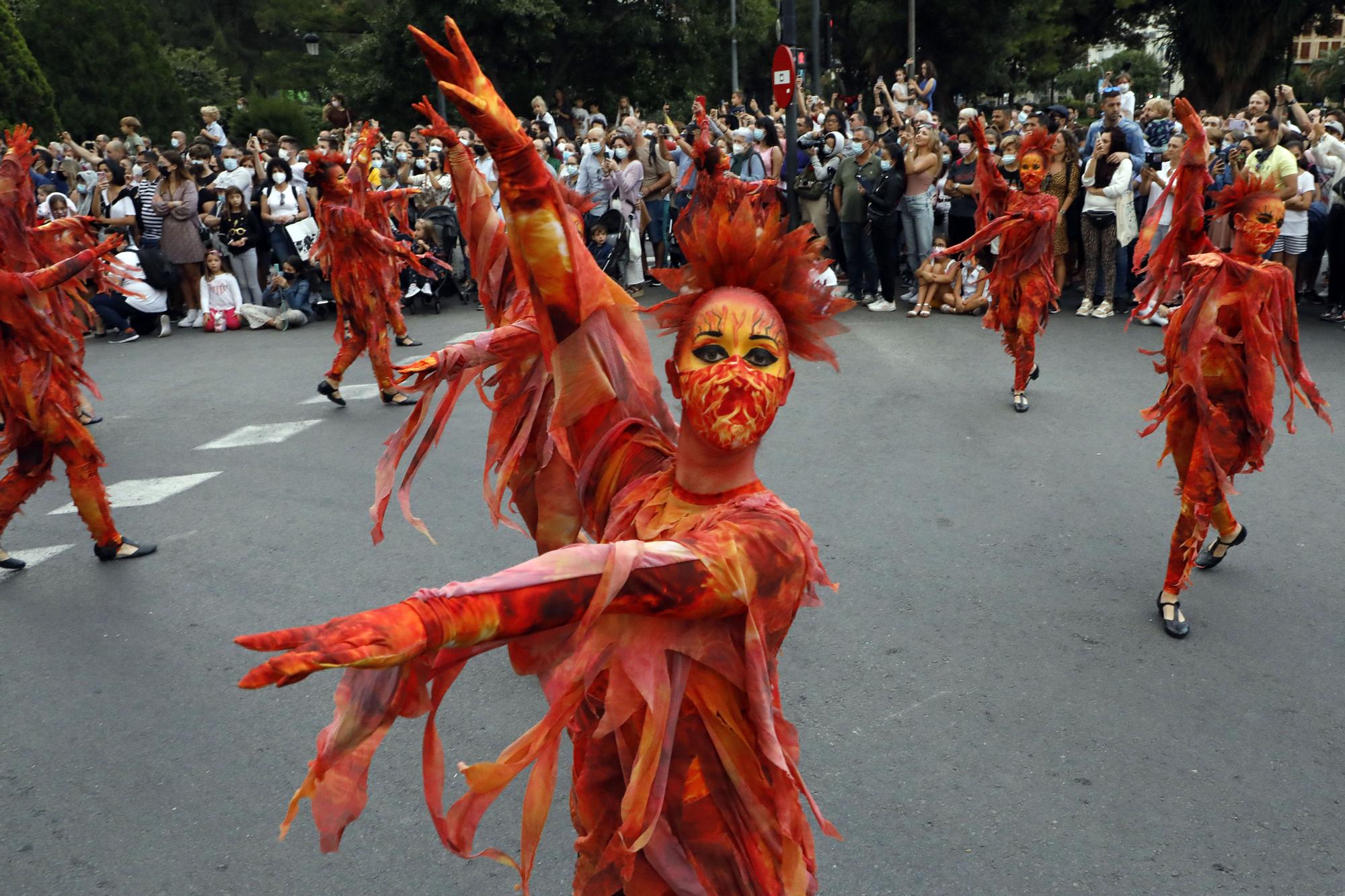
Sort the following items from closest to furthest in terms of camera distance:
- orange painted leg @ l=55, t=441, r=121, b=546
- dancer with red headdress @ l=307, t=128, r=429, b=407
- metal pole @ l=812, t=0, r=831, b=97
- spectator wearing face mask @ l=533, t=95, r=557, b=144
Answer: orange painted leg @ l=55, t=441, r=121, b=546 < dancer with red headdress @ l=307, t=128, r=429, b=407 < metal pole @ l=812, t=0, r=831, b=97 < spectator wearing face mask @ l=533, t=95, r=557, b=144

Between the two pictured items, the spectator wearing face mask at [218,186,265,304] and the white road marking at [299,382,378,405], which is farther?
the spectator wearing face mask at [218,186,265,304]

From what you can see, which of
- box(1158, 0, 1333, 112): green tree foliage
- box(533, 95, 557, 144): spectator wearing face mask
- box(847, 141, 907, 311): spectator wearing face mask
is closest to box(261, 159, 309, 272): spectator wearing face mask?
box(533, 95, 557, 144): spectator wearing face mask

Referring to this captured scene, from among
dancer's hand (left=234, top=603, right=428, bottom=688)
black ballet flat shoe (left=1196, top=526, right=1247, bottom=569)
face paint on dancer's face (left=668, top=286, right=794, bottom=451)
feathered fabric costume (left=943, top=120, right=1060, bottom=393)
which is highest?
face paint on dancer's face (left=668, top=286, right=794, bottom=451)

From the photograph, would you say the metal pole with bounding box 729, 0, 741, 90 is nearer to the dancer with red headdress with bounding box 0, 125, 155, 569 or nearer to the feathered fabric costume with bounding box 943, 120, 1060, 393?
the feathered fabric costume with bounding box 943, 120, 1060, 393

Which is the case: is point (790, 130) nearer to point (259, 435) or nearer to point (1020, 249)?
point (1020, 249)

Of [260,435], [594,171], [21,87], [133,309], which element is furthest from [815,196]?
[21,87]

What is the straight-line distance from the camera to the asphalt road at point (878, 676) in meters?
3.58

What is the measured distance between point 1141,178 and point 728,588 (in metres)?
10.7

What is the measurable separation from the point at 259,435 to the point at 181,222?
630 centimetres

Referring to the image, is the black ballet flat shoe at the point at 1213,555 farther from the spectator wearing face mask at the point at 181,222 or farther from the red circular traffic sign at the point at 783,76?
the spectator wearing face mask at the point at 181,222

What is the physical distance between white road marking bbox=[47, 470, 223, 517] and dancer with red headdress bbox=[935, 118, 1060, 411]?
5447mm

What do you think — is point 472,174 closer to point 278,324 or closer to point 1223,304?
point 1223,304

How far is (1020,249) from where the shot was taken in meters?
8.43

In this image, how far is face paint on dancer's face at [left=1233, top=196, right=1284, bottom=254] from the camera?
493 centimetres
